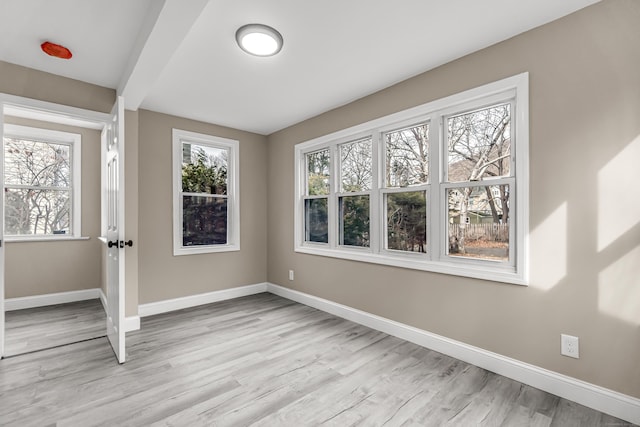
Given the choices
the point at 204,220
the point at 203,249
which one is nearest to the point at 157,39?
the point at 204,220

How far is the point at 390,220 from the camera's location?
127 inches

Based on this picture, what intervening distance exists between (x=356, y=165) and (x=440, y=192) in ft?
3.80

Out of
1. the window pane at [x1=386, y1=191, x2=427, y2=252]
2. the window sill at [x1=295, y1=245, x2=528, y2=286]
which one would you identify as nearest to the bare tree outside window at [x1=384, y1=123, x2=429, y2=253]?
the window pane at [x1=386, y1=191, x2=427, y2=252]

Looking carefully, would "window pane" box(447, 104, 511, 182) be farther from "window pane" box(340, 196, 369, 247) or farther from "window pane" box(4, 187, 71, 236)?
"window pane" box(4, 187, 71, 236)

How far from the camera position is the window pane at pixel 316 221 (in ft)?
13.3

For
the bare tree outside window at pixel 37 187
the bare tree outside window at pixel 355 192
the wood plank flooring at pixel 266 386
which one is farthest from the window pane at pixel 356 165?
the bare tree outside window at pixel 37 187

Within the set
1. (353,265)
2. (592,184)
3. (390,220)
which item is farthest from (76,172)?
(592,184)

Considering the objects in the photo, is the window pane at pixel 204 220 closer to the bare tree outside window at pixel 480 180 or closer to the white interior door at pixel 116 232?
the white interior door at pixel 116 232

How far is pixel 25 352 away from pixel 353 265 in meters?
3.14

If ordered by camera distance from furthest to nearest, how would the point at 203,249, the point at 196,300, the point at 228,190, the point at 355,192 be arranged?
the point at 228,190 → the point at 203,249 → the point at 196,300 → the point at 355,192

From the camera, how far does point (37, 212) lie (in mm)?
4047

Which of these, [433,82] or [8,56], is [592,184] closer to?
[433,82]

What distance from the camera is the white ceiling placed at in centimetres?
192

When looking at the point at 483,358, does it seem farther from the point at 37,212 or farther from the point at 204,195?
the point at 37,212
